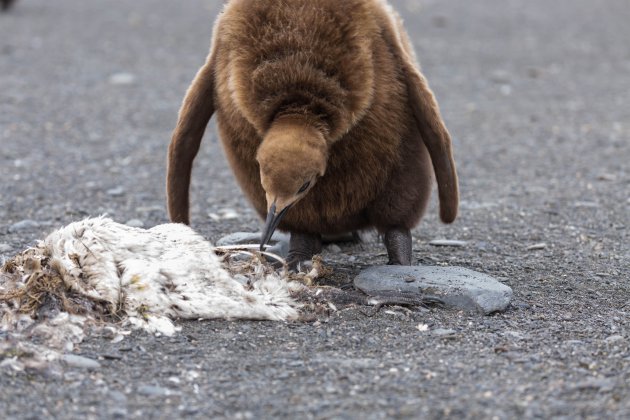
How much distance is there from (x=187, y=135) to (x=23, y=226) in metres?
1.41

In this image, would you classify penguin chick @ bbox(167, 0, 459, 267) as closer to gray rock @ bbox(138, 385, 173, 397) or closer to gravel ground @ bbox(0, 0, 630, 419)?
gravel ground @ bbox(0, 0, 630, 419)

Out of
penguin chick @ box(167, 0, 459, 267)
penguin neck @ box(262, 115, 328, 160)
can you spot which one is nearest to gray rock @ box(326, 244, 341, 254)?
penguin chick @ box(167, 0, 459, 267)

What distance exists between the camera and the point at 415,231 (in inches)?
240

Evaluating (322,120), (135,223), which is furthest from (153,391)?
(135,223)

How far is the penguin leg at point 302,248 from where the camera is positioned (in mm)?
5094

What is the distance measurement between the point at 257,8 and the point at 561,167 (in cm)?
405

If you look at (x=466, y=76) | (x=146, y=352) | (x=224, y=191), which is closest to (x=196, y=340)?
(x=146, y=352)

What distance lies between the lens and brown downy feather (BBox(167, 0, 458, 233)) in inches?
172

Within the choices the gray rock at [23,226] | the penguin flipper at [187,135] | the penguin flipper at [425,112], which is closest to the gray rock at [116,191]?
the gray rock at [23,226]

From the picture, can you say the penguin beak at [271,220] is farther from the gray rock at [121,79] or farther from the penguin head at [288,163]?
the gray rock at [121,79]

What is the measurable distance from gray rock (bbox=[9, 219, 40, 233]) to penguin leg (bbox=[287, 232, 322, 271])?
5.37 ft

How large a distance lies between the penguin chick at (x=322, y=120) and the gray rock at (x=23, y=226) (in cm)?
118

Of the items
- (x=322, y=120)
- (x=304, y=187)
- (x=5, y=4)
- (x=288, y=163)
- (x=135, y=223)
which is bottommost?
(x=5, y=4)

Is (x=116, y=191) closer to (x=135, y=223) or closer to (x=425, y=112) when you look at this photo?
(x=135, y=223)
